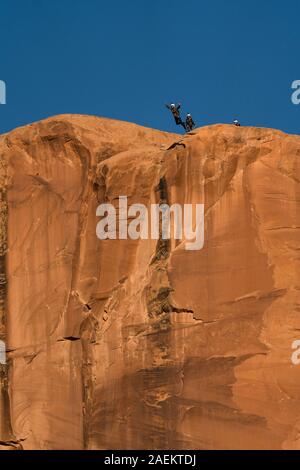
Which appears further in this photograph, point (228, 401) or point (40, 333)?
point (40, 333)

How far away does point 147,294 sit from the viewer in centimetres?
3806

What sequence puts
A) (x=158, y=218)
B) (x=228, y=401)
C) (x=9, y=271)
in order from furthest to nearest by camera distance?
1. (x=9, y=271)
2. (x=158, y=218)
3. (x=228, y=401)

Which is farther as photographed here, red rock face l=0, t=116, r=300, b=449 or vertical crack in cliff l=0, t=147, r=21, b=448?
vertical crack in cliff l=0, t=147, r=21, b=448

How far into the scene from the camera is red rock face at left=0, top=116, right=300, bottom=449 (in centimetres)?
3616

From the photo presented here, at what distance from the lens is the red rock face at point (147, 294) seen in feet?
119

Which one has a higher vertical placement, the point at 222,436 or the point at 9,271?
the point at 9,271

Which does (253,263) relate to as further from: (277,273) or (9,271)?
(9,271)

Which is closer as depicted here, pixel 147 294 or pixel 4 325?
pixel 147 294

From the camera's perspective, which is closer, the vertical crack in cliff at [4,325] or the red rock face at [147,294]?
the red rock face at [147,294]

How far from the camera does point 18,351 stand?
134 feet

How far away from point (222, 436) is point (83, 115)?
33.5 ft

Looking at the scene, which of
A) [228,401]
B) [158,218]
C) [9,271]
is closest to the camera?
[228,401]

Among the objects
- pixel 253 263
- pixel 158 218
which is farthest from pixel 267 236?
pixel 158 218
